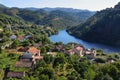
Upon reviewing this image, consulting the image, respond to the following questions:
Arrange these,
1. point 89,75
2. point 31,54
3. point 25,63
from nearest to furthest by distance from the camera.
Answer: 1. point 89,75
2. point 25,63
3. point 31,54

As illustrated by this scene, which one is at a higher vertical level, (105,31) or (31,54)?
(31,54)

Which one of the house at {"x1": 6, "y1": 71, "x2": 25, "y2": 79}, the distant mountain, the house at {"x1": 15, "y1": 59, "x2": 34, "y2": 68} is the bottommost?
the distant mountain

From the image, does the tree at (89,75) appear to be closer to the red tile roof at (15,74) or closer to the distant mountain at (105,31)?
the red tile roof at (15,74)

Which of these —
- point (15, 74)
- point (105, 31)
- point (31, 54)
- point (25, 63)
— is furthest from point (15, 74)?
point (105, 31)

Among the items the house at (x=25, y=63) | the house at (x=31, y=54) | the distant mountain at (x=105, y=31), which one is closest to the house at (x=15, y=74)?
the house at (x=25, y=63)

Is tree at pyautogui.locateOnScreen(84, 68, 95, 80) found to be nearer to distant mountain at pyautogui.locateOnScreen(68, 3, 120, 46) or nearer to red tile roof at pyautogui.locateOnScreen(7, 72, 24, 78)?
red tile roof at pyautogui.locateOnScreen(7, 72, 24, 78)

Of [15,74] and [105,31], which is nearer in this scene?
[15,74]

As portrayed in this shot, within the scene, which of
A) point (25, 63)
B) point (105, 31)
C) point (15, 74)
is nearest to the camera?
point (15, 74)

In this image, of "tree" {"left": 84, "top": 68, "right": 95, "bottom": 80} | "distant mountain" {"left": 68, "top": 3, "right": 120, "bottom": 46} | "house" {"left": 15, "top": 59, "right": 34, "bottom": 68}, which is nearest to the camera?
"tree" {"left": 84, "top": 68, "right": 95, "bottom": 80}

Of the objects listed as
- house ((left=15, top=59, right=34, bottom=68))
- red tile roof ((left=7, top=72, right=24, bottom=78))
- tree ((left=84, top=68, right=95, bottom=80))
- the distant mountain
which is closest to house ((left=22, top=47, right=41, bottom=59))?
house ((left=15, top=59, right=34, bottom=68))

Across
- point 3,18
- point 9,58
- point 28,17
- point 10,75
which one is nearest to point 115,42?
point 3,18

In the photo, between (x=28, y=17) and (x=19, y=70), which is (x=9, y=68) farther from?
(x=28, y=17)

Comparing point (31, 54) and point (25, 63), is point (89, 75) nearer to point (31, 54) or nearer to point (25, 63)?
point (25, 63)
